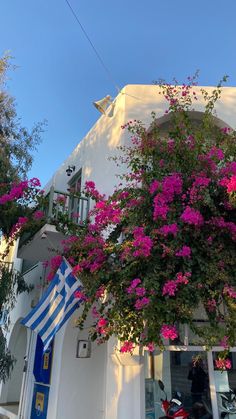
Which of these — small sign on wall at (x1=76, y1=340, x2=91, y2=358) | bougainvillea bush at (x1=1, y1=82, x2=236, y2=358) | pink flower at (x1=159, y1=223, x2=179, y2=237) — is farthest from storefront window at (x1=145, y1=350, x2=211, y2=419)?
pink flower at (x1=159, y1=223, x2=179, y2=237)

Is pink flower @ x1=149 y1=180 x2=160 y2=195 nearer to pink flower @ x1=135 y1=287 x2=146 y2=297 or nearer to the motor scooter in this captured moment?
pink flower @ x1=135 y1=287 x2=146 y2=297

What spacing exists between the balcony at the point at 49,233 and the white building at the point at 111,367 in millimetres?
24

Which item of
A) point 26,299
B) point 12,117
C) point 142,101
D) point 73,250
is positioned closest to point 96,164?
point 142,101

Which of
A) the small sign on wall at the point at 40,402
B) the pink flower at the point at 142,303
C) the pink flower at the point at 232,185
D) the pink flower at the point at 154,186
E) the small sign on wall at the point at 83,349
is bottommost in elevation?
the small sign on wall at the point at 40,402

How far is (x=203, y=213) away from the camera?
5.90 metres

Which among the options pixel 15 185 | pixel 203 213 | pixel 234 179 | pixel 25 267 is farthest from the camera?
pixel 25 267

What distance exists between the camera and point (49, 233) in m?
7.78

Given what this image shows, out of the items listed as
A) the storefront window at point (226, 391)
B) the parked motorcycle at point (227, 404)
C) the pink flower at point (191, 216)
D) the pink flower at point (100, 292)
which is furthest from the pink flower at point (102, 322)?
the parked motorcycle at point (227, 404)

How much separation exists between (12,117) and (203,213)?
643 cm

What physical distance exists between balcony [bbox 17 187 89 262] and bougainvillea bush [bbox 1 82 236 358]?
132cm

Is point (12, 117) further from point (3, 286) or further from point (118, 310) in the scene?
point (118, 310)

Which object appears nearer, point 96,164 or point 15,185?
point 15,185

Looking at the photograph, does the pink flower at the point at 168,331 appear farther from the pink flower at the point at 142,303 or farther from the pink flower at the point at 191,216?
the pink flower at the point at 191,216

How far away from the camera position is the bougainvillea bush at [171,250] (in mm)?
5254
